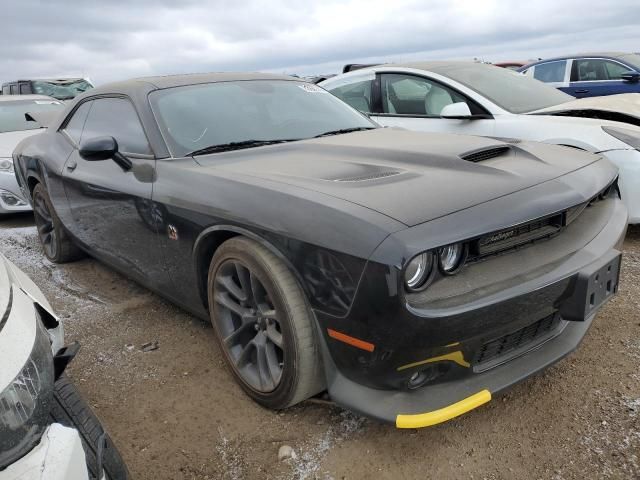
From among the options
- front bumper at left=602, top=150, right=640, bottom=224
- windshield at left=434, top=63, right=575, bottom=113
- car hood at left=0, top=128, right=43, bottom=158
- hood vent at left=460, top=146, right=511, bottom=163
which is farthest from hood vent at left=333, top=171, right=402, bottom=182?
car hood at left=0, top=128, right=43, bottom=158

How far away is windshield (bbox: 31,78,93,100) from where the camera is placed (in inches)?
499

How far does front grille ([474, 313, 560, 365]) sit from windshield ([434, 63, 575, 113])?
2850 millimetres

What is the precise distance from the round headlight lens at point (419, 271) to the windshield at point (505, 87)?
3169 mm

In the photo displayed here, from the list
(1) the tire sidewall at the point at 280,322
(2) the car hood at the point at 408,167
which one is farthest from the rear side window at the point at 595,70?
(1) the tire sidewall at the point at 280,322

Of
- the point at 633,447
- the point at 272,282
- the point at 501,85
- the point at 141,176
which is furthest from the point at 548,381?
the point at 501,85

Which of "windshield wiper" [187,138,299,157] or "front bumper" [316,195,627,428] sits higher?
"windshield wiper" [187,138,299,157]

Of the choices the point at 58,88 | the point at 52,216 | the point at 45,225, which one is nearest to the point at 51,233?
the point at 45,225

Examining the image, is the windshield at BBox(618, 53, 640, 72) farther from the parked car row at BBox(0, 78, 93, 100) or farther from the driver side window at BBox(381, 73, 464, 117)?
the parked car row at BBox(0, 78, 93, 100)

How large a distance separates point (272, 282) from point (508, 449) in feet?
3.61

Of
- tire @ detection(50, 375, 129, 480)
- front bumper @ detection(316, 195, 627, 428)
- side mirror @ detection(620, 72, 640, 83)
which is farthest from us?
side mirror @ detection(620, 72, 640, 83)

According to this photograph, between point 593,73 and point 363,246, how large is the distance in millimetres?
8643

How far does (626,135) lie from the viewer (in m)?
3.85

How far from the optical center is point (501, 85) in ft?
16.1

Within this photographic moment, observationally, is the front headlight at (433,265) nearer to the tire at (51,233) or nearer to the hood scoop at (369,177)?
the hood scoop at (369,177)
